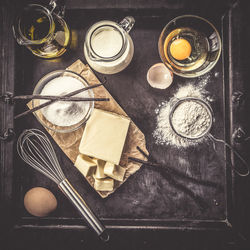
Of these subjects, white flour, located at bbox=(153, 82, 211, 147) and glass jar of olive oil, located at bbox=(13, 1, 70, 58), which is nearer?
glass jar of olive oil, located at bbox=(13, 1, 70, 58)

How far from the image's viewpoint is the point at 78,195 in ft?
2.82

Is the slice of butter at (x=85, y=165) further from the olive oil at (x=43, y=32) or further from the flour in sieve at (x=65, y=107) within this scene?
the olive oil at (x=43, y=32)

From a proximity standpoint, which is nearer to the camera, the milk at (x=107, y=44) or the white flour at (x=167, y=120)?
the milk at (x=107, y=44)

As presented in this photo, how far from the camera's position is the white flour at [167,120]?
0.87 metres

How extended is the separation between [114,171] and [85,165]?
0.35 feet

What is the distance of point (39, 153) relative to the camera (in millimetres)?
905

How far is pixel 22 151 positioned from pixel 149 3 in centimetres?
71

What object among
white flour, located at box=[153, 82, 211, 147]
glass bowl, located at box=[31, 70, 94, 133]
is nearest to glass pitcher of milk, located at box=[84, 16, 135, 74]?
glass bowl, located at box=[31, 70, 94, 133]

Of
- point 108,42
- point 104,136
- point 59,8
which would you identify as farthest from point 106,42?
point 104,136

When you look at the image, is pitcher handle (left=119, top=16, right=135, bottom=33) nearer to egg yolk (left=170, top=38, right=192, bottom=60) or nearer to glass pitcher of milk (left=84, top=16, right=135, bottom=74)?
glass pitcher of milk (left=84, top=16, right=135, bottom=74)

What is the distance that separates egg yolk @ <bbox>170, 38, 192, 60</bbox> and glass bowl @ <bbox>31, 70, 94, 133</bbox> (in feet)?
1.08

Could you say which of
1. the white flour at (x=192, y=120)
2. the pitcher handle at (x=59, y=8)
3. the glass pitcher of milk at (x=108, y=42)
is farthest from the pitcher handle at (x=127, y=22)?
the white flour at (x=192, y=120)

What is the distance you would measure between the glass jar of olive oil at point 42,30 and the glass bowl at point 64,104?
0.09 m

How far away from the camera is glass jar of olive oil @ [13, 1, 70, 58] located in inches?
29.9
